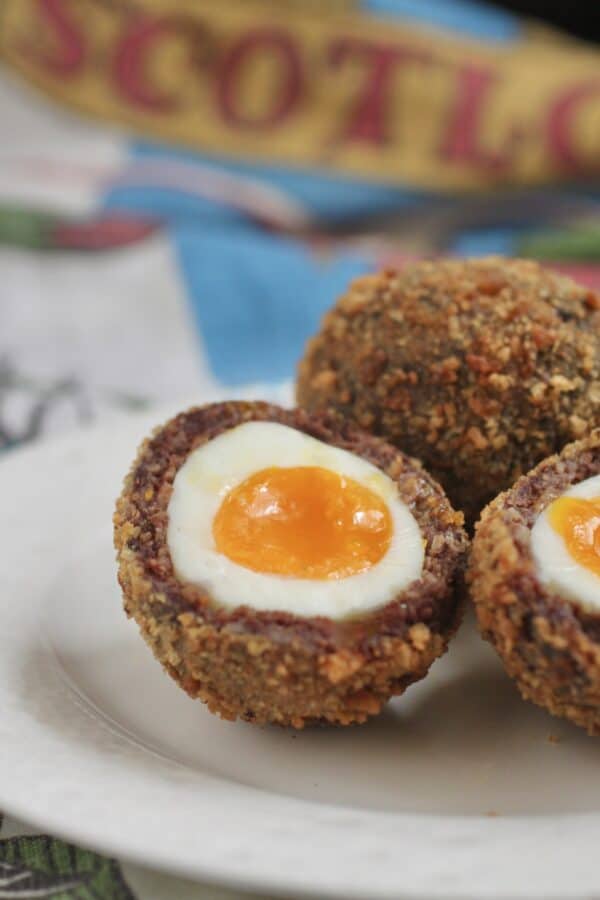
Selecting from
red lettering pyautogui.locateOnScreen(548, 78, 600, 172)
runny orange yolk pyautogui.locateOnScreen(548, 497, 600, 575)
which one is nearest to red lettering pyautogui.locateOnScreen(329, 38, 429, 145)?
red lettering pyautogui.locateOnScreen(548, 78, 600, 172)

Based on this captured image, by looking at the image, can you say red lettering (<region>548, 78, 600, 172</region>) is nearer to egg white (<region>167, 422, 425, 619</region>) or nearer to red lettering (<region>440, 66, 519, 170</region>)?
red lettering (<region>440, 66, 519, 170</region>)

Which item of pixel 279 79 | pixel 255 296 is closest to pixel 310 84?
pixel 279 79

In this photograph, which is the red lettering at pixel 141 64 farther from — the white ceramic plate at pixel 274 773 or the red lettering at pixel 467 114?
the white ceramic plate at pixel 274 773

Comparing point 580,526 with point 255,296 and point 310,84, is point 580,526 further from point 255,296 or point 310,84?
point 310,84

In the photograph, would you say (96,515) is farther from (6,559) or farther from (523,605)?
(523,605)

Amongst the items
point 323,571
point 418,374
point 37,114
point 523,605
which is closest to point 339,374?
point 418,374

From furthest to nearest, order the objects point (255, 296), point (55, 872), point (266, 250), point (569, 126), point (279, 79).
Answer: point (279, 79)
point (569, 126)
point (266, 250)
point (255, 296)
point (55, 872)

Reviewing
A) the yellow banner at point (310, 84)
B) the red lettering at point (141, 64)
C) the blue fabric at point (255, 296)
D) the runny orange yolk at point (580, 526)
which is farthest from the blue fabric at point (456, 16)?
the runny orange yolk at point (580, 526)
